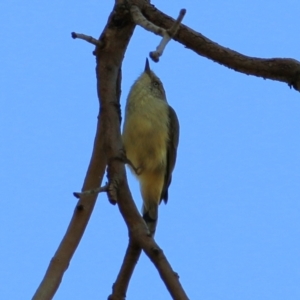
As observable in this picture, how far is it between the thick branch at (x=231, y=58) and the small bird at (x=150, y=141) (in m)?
Answer: 1.95

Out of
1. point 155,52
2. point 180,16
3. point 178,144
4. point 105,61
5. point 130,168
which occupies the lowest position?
point 155,52

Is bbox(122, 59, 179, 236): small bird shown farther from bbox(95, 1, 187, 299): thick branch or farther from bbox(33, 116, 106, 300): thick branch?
bbox(33, 116, 106, 300): thick branch

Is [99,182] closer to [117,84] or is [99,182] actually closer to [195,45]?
[117,84]

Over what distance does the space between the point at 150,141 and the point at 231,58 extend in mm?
2316

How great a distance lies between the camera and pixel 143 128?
6.21m

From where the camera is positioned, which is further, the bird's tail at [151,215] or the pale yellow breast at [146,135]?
the pale yellow breast at [146,135]

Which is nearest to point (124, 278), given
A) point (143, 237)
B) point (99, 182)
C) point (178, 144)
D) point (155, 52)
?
point (143, 237)

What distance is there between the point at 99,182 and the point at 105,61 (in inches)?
29.6

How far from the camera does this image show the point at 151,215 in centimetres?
551

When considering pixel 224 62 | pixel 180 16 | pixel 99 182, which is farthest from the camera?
pixel 224 62

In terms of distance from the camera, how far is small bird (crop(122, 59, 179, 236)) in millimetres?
6176

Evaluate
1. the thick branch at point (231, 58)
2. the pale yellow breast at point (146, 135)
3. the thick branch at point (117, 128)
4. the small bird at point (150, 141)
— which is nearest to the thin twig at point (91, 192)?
the thick branch at point (117, 128)

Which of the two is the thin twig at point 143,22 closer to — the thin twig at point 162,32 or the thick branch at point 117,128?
the thin twig at point 162,32

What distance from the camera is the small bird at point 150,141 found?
6.18 metres
